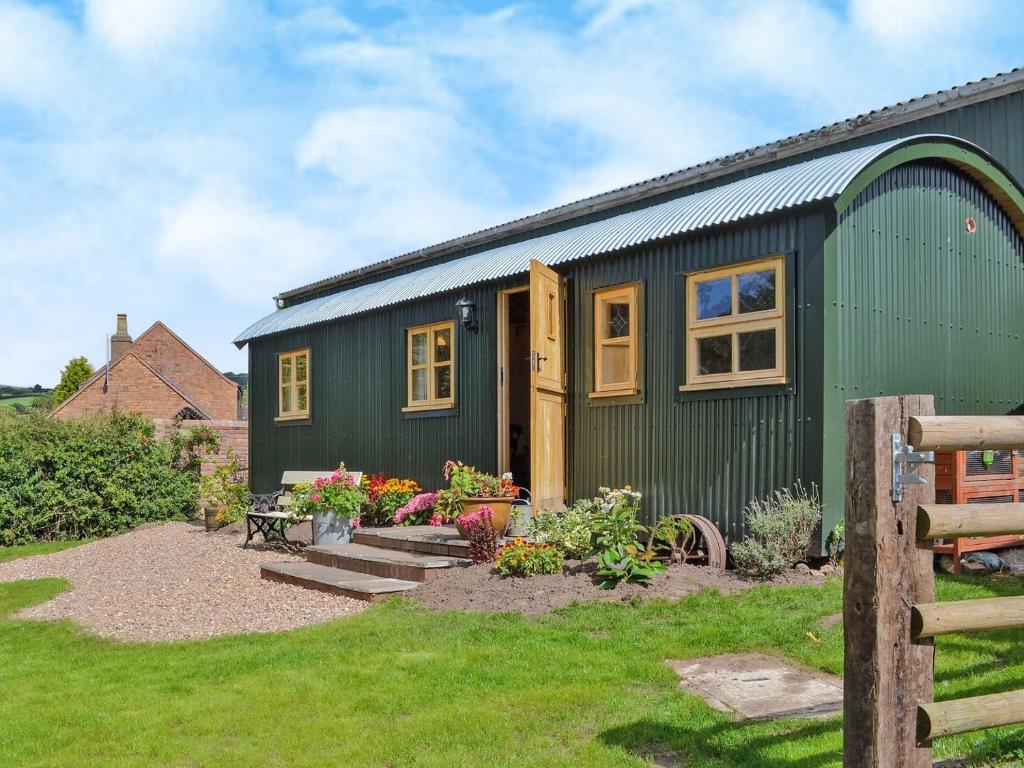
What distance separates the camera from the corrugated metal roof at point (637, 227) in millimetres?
7801

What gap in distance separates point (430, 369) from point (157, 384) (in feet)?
82.4

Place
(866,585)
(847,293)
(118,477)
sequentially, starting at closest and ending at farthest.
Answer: (866,585) < (847,293) < (118,477)

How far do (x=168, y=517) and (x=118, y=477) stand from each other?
1.22 m

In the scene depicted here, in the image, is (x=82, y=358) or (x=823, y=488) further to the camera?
(x=82, y=358)

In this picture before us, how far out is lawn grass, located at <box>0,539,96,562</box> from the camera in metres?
13.2

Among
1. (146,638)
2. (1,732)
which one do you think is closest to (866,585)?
(1,732)

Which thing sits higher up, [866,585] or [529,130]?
[529,130]

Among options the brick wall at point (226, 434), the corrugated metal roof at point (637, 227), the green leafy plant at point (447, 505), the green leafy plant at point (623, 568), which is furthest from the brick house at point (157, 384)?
the green leafy plant at point (623, 568)

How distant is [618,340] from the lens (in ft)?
31.1

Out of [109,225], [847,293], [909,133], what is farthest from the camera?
[109,225]

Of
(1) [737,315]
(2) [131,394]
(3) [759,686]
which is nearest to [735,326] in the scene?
(1) [737,315]

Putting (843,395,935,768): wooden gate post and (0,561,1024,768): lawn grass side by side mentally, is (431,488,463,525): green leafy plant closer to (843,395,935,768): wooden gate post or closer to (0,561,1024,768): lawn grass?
(0,561,1024,768): lawn grass

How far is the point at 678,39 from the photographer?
32.3ft

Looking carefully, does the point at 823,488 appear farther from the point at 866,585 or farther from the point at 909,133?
the point at 909,133
